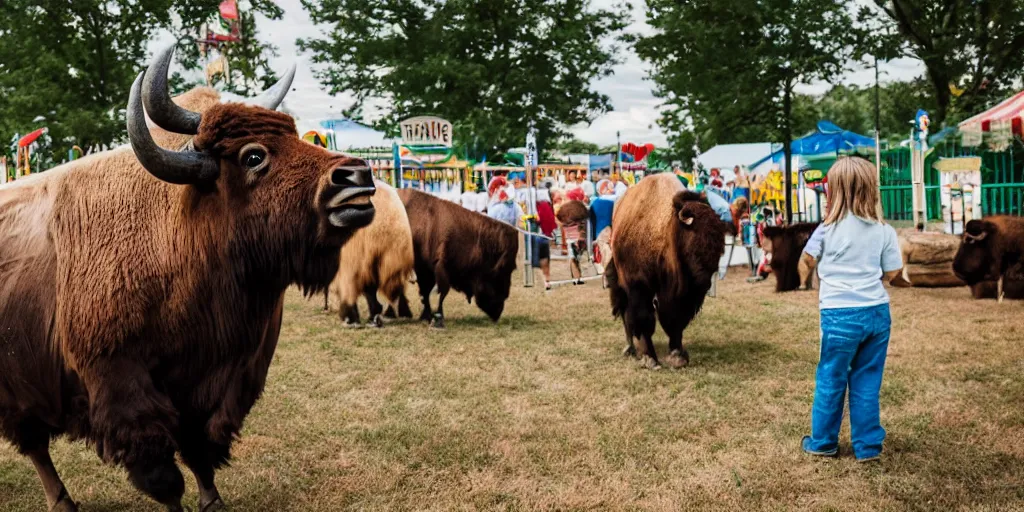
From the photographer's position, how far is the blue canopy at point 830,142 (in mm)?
22016

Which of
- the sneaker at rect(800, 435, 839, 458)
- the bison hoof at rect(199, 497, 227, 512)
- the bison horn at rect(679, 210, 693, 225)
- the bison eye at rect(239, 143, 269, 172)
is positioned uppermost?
the bison eye at rect(239, 143, 269, 172)

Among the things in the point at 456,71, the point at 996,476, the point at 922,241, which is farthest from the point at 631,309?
the point at 456,71

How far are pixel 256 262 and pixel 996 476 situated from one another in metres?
4.23

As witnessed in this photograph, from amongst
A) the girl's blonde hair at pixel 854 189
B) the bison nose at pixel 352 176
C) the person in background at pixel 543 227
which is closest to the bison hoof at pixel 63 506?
the bison nose at pixel 352 176

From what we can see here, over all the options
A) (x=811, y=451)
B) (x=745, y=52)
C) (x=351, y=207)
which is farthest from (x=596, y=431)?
(x=745, y=52)

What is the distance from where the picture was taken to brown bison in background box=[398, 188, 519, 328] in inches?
437

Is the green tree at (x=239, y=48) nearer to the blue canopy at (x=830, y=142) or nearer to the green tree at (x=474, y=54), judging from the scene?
the green tree at (x=474, y=54)

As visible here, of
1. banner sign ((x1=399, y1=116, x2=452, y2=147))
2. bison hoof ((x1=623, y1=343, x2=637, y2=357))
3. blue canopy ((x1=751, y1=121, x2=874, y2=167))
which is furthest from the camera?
banner sign ((x1=399, y1=116, x2=452, y2=147))

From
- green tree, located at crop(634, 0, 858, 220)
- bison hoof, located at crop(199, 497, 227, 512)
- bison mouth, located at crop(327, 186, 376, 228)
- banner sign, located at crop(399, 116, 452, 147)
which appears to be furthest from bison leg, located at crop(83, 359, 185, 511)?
banner sign, located at crop(399, 116, 452, 147)

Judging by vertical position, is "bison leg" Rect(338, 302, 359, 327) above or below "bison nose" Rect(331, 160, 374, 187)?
below

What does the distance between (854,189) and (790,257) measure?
9.25m

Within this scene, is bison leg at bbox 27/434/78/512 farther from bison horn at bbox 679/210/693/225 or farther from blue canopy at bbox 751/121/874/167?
blue canopy at bbox 751/121/874/167

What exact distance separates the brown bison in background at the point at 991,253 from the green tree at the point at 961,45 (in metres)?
9.97

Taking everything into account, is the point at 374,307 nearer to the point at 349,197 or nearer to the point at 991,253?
the point at 349,197
